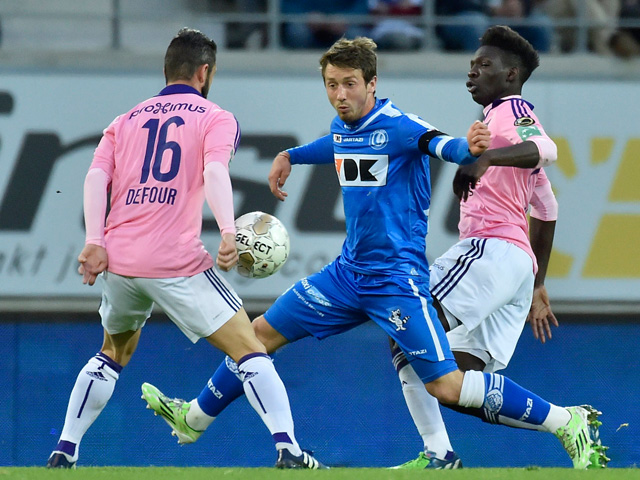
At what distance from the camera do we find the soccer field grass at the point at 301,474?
13.4 ft

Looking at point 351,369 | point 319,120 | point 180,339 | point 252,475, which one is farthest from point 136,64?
point 252,475

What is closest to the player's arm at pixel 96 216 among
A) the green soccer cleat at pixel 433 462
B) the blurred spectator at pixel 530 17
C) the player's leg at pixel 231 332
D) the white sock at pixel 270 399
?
the player's leg at pixel 231 332

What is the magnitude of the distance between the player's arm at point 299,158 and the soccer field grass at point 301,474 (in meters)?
1.54

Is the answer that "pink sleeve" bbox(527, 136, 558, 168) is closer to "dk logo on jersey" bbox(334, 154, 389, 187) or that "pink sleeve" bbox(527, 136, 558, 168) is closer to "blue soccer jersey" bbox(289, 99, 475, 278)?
"blue soccer jersey" bbox(289, 99, 475, 278)

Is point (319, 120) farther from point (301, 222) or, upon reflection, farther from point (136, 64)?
point (136, 64)

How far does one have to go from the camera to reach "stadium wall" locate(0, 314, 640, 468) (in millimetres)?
8305

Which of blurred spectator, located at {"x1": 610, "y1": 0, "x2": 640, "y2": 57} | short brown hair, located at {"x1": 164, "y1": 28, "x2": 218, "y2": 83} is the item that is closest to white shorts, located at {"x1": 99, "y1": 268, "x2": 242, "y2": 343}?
short brown hair, located at {"x1": 164, "y1": 28, "x2": 218, "y2": 83}

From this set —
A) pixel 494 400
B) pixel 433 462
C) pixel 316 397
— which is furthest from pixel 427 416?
pixel 316 397

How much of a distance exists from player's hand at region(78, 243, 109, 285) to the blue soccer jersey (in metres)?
1.15

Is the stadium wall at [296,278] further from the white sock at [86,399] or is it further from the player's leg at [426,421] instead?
the white sock at [86,399]

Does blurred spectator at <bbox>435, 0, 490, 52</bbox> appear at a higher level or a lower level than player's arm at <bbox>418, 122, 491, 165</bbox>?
lower

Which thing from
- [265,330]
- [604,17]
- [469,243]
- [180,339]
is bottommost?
[180,339]

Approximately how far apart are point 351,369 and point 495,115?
3.82 meters

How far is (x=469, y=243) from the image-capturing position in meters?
5.24
